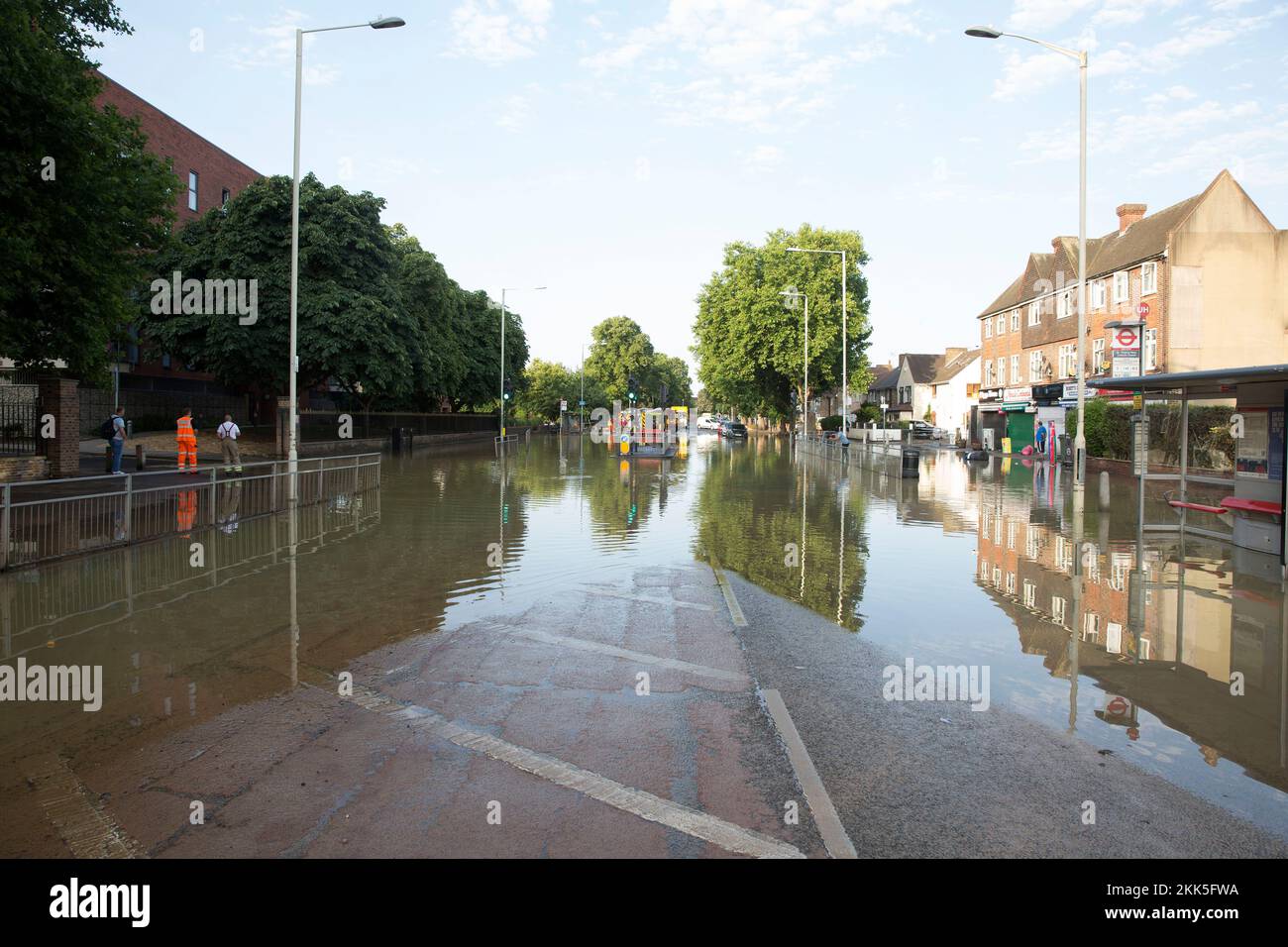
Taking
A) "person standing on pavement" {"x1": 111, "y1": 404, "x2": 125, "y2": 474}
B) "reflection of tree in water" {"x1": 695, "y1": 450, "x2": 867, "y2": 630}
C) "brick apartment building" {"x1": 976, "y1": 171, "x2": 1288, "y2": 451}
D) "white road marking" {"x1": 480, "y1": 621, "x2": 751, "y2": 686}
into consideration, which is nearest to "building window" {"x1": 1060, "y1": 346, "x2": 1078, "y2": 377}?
"brick apartment building" {"x1": 976, "y1": 171, "x2": 1288, "y2": 451}

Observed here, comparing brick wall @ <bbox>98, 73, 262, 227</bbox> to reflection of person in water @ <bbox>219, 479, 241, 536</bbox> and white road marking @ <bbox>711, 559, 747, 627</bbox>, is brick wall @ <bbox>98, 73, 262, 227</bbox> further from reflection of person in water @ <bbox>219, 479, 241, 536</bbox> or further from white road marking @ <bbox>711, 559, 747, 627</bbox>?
white road marking @ <bbox>711, 559, 747, 627</bbox>

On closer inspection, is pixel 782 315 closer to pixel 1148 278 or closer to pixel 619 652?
pixel 1148 278

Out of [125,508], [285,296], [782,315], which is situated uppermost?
[782,315]

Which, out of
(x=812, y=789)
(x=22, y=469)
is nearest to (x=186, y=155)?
(x=22, y=469)

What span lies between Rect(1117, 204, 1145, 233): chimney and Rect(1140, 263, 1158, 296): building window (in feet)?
22.7

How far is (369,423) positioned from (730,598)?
134ft

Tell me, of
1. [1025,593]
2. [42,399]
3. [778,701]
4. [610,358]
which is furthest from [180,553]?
[610,358]

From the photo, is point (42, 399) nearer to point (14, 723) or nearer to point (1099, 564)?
point (14, 723)

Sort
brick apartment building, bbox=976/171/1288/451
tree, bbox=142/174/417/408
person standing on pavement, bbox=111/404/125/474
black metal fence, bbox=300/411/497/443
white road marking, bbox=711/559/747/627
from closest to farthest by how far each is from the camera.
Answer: white road marking, bbox=711/559/747/627, person standing on pavement, bbox=111/404/125/474, tree, bbox=142/174/417/408, brick apartment building, bbox=976/171/1288/451, black metal fence, bbox=300/411/497/443

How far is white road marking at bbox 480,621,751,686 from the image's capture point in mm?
6418

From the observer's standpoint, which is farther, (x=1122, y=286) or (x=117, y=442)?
(x=1122, y=286)

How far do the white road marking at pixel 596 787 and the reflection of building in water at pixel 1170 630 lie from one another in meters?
2.77

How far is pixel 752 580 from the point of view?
10.4 m

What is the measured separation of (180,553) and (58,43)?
1324 cm
